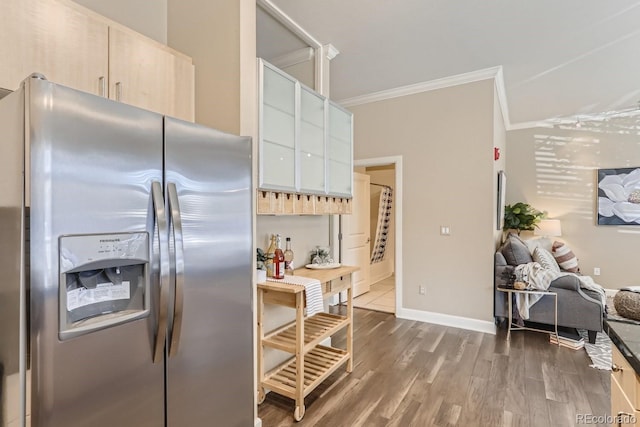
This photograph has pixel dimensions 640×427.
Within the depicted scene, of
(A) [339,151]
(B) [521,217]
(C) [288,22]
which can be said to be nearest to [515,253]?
(B) [521,217]

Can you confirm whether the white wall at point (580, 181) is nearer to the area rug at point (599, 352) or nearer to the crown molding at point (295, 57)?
the area rug at point (599, 352)

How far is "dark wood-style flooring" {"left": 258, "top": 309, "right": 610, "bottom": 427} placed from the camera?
225 cm

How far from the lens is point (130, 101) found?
1.67 m

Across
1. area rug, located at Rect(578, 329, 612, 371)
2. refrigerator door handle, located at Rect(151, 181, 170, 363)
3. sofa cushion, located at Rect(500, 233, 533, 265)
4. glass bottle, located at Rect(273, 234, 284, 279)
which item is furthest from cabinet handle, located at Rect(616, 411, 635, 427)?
sofa cushion, located at Rect(500, 233, 533, 265)

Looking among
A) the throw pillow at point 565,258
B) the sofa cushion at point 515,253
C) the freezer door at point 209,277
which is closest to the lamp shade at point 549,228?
the throw pillow at point 565,258

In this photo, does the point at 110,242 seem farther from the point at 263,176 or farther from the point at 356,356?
the point at 356,356

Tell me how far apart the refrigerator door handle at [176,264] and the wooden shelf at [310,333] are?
1.12 metres

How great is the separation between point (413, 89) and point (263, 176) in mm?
2968

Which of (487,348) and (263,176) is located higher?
(263,176)

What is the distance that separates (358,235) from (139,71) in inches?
171

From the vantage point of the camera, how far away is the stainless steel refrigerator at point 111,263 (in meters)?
0.99

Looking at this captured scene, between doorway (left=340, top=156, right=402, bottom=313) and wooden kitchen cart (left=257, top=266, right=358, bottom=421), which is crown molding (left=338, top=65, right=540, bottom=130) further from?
wooden kitchen cart (left=257, top=266, right=358, bottom=421)

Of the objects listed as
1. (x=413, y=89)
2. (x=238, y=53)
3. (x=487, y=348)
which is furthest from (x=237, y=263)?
(x=413, y=89)

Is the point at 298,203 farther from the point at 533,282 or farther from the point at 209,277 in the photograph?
the point at 533,282
